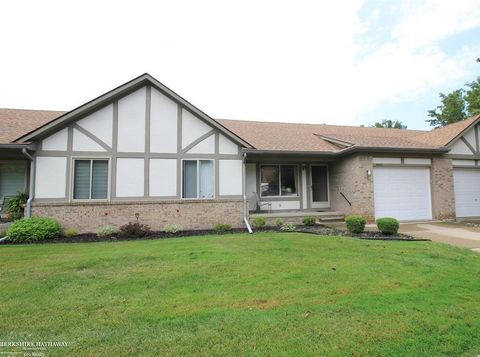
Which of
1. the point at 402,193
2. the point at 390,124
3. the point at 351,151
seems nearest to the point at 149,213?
the point at 351,151

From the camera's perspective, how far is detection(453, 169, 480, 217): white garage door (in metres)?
13.6

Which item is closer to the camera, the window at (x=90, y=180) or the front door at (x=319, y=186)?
the window at (x=90, y=180)

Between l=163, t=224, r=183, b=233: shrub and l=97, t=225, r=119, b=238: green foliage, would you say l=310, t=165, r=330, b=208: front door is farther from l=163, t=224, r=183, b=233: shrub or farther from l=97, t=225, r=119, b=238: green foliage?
l=97, t=225, r=119, b=238: green foliage

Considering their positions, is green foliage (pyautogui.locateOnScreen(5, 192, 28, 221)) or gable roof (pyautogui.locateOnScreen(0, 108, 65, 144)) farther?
gable roof (pyautogui.locateOnScreen(0, 108, 65, 144))

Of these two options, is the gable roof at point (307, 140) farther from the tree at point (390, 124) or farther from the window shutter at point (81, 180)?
the tree at point (390, 124)

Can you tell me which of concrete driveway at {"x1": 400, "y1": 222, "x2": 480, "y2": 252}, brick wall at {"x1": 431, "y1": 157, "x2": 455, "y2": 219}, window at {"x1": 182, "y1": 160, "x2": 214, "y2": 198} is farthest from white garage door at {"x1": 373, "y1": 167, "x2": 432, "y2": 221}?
window at {"x1": 182, "y1": 160, "x2": 214, "y2": 198}

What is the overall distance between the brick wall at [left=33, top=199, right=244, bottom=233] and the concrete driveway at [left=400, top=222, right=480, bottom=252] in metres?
6.66

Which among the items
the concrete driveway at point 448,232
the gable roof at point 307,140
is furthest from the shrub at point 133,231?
the concrete driveway at point 448,232

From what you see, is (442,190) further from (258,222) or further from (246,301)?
(246,301)

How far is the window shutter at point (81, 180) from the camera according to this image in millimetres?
10125

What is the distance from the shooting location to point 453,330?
3266 mm

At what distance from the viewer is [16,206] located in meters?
10.3

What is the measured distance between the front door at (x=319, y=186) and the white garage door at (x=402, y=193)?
2.48 meters

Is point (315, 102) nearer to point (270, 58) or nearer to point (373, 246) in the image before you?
point (270, 58)
